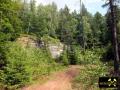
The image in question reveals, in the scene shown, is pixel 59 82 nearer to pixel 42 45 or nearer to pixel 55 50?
pixel 55 50

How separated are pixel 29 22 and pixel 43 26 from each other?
13.1 feet

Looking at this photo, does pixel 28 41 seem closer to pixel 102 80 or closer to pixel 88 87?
pixel 88 87

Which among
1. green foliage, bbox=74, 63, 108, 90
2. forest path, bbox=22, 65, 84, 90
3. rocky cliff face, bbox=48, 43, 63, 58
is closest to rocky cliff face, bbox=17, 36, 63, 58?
rocky cliff face, bbox=48, 43, 63, 58

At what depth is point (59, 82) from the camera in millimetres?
37625

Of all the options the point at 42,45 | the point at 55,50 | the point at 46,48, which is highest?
the point at 42,45

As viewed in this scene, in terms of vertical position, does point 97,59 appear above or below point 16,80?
above

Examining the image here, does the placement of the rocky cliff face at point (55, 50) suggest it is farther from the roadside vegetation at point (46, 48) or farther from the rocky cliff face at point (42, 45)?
the roadside vegetation at point (46, 48)

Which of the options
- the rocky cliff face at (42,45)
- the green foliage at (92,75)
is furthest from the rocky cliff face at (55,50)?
the green foliage at (92,75)

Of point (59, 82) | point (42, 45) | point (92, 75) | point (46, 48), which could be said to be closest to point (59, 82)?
point (59, 82)

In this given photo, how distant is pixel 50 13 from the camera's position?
126188mm

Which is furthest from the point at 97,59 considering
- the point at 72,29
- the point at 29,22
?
the point at 72,29

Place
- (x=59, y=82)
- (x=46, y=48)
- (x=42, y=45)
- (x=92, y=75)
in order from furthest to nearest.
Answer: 1. (x=42, y=45)
2. (x=46, y=48)
3. (x=59, y=82)
4. (x=92, y=75)

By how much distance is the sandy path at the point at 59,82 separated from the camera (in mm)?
33066

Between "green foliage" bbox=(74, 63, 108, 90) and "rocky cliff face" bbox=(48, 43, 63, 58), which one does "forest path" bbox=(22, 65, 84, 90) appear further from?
"rocky cliff face" bbox=(48, 43, 63, 58)
